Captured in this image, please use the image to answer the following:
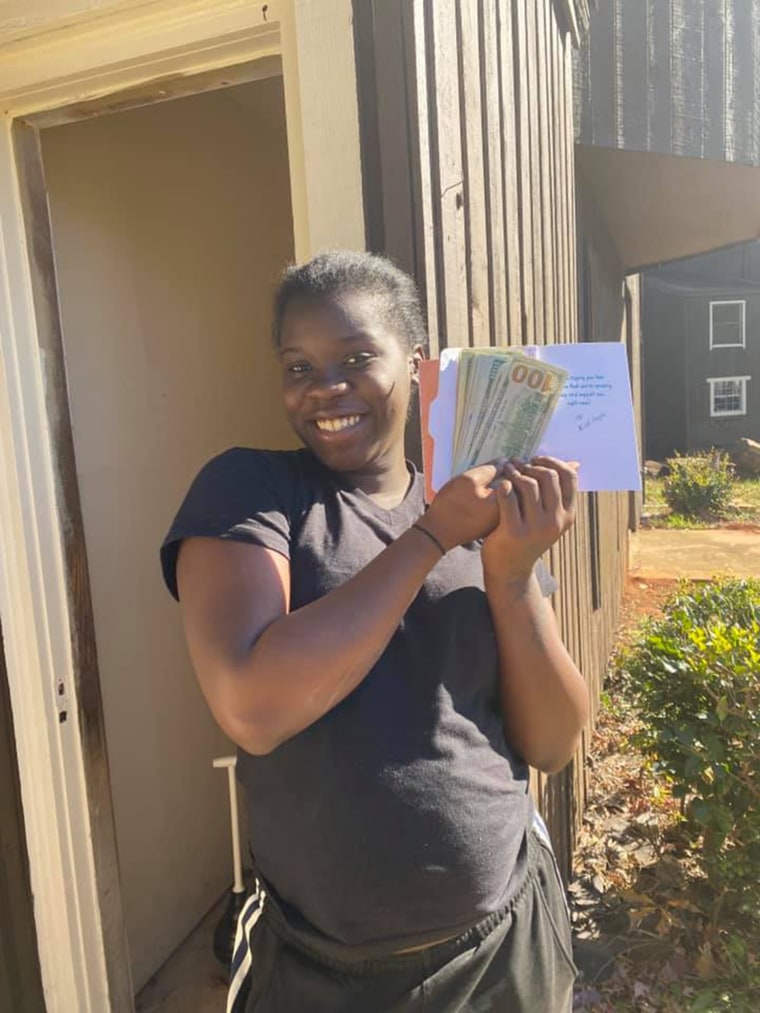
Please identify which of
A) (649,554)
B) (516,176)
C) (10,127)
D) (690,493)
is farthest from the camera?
(690,493)

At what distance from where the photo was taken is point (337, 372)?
117cm

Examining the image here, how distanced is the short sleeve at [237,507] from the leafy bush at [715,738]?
198 cm

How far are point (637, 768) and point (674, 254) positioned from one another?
15.5 feet

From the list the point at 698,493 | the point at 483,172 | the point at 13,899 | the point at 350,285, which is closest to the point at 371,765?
the point at 350,285

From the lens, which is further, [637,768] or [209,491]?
[637,768]

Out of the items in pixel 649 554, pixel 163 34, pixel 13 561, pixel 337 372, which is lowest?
pixel 649 554

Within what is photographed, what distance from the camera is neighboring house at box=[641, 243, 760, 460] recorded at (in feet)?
67.1

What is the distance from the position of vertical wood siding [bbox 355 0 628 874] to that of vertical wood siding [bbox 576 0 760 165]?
0.33m

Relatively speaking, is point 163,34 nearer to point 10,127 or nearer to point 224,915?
point 10,127

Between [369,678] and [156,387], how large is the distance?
1.85 m

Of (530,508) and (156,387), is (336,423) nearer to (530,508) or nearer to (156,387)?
(530,508)

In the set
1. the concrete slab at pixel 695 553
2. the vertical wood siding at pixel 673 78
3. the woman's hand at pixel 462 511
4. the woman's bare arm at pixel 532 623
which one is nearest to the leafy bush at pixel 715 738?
the woman's bare arm at pixel 532 623

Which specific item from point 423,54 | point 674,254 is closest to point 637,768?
point 423,54

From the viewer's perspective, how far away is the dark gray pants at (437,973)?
111 centimetres
